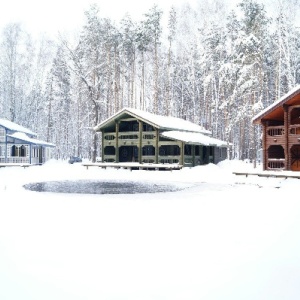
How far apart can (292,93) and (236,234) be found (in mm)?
18607

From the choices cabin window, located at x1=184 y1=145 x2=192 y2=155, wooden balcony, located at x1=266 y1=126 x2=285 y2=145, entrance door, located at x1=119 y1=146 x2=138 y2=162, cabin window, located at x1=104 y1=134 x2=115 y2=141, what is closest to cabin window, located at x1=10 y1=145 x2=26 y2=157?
cabin window, located at x1=104 y1=134 x2=115 y2=141

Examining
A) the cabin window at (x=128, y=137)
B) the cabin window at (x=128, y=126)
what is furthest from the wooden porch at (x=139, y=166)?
the cabin window at (x=128, y=126)

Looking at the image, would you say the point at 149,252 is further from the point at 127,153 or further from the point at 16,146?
the point at 16,146

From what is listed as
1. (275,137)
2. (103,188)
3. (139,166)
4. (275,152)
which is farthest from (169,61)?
(103,188)

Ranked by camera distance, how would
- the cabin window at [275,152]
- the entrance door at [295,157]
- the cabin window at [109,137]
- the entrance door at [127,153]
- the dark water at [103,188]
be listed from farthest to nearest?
the entrance door at [127,153] < the cabin window at [109,137] < the cabin window at [275,152] < the entrance door at [295,157] < the dark water at [103,188]

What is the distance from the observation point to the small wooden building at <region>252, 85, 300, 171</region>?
25.0 metres

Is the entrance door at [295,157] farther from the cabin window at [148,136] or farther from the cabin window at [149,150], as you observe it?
the cabin window at [149,150]

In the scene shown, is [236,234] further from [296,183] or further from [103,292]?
[296,183]

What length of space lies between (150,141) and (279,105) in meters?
13.4

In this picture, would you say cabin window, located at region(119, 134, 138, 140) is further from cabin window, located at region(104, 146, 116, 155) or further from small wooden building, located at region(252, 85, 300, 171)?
small wooden building, located at region(252, 85, 300, 171)

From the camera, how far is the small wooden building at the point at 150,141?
3369cm

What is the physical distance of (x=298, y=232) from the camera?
27.3 ft

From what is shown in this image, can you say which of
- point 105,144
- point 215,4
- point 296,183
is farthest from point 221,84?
point 296,183

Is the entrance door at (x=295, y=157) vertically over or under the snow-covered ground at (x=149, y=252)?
over
